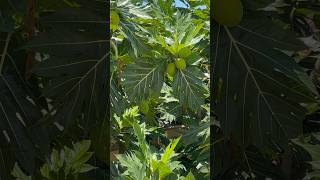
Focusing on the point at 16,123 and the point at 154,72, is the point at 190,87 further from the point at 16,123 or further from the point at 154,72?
the point at 16,123

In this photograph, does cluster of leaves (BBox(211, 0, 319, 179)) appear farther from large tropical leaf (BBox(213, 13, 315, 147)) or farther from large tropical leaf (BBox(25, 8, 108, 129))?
large tropical leaf (BBox(25, 8, 108, 129))

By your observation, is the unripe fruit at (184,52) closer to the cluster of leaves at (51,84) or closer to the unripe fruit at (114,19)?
the unripe fruit at (114,19)

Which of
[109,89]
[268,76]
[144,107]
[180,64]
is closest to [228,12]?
[268,76]

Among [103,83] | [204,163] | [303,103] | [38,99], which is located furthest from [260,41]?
[204,163]

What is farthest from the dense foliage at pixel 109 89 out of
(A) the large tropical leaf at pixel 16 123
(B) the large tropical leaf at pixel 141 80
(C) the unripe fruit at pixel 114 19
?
(B) the large tropical leaf at pixel 141 80

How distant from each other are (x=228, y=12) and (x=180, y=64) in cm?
46

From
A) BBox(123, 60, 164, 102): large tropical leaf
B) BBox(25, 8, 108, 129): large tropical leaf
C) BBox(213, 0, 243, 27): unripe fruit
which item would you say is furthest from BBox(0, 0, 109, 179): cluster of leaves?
BBox(123, 60, 164, 102): large tropical leaf

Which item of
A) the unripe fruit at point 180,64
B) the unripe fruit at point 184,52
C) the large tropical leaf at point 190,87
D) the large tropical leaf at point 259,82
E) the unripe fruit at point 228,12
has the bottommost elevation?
the large tropical leaf at point 190,87

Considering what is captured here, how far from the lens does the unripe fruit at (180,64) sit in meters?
1.08

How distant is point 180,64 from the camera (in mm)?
1093

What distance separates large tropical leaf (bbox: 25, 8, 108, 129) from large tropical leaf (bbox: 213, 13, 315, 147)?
199 mm

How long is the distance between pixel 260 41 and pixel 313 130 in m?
0.18

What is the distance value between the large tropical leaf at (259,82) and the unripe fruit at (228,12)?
0.07 feet

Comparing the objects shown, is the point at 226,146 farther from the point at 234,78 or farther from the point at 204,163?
the point at 204,163
